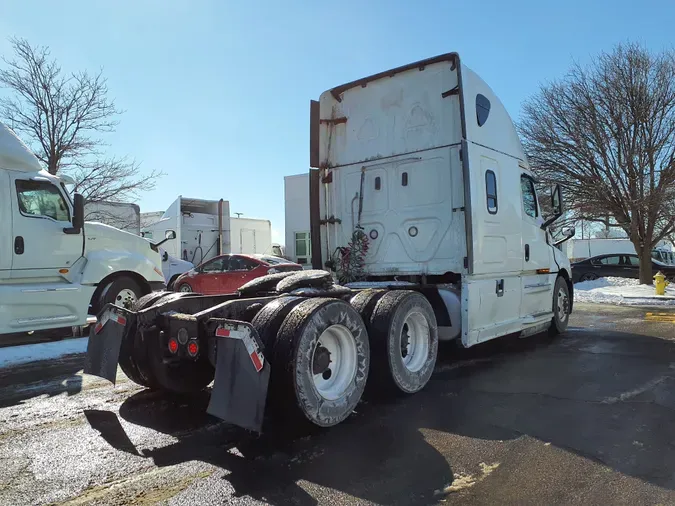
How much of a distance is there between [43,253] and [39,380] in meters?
2.23

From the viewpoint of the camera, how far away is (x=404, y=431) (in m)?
3.99

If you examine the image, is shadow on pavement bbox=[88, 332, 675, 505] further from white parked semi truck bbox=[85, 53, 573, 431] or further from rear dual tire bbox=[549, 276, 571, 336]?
rear dual tire bbox=[549, 276, 571, 336]

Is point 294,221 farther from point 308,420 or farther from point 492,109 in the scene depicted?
point 308,420

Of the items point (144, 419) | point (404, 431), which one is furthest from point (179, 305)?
point (404, 431)

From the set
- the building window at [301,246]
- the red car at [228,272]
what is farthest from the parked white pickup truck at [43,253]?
the building window at [301,246]

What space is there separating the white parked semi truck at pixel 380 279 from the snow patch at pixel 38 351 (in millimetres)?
2657

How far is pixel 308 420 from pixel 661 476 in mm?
2305

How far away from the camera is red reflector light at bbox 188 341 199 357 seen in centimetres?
404

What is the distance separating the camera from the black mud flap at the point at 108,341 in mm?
4582

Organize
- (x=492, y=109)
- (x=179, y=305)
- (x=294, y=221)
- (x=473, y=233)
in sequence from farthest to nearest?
(x=294, y=221)
(x=492, y=109)
(x=473, y=233)
(x=179, y=305)

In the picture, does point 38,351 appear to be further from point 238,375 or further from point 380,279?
point 238,375

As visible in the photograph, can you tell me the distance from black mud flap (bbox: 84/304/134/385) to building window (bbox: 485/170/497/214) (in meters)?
4.26

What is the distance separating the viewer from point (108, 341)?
4.68m

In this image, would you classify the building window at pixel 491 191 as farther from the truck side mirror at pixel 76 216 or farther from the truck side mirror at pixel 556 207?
the truck side mirror at pixel 76 216
